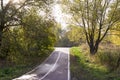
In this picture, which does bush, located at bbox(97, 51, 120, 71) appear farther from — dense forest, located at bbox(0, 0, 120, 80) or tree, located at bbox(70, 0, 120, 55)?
tree, located at bbox(70, 0, 120, 55)

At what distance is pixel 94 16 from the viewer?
131ft

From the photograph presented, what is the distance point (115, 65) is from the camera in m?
26.7

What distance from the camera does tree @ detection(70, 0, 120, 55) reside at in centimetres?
3982

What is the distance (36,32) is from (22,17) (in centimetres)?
253

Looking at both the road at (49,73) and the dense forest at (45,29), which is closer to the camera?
the road at (49,73)

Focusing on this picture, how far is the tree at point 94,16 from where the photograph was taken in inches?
1568

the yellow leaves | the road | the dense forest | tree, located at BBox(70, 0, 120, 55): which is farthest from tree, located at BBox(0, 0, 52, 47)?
the yellow leaves

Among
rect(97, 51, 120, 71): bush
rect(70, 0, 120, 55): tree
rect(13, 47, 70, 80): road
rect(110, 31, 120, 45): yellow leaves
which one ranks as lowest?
rect(13, 47, 70, 80): road

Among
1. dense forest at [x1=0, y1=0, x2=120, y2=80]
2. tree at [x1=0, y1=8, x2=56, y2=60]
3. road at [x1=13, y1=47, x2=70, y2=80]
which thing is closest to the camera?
road at [x1=13, y1=47, x2=70, y2=80]

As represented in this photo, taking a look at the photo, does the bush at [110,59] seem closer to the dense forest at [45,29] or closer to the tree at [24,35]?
the dense forest at [45,29]

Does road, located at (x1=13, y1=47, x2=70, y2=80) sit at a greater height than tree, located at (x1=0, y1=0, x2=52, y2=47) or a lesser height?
lesser

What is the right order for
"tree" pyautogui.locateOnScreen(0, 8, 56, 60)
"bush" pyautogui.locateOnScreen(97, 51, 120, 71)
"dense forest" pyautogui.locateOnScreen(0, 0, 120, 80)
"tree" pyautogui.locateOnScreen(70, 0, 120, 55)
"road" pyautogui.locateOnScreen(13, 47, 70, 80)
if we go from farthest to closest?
"tree" pyautogui.locateOnScreen(70, 0, 120, 55), "tree" pyautogui.locateOnScreen(0, 8, 56, 60), "bush" pyautogui.locateOnScreen(97, 51, 120, 71), "dense forest" pyautogui.locateOnScreen(0, 0, 120, 80), "road" pyautogui.locateOnScreen(13, 47, 70, 80)

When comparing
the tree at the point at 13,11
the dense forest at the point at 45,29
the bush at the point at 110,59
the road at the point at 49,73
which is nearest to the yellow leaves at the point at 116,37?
the dense forest at the point at 45,29

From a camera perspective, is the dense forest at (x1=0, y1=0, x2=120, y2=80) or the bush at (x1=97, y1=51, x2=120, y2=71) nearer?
the dense forest at (x1=0, y1=0, x2=120, y2=80)
